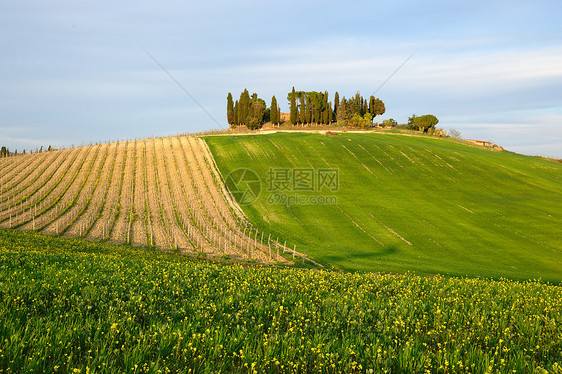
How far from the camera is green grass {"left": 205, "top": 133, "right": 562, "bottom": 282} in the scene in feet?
141

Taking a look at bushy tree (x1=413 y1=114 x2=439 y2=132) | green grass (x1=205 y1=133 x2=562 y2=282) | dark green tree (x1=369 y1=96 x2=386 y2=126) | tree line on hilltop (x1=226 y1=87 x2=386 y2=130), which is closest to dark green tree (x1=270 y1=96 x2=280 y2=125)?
tree line on hilltop (x1=226 y1=87 x2=386 y2=130)

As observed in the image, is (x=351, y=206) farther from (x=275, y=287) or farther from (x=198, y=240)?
(x=275, y=287)

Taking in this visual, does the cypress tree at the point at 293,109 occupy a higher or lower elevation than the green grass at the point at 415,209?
higher

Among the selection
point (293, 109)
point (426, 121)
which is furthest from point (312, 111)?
point (426, 121)

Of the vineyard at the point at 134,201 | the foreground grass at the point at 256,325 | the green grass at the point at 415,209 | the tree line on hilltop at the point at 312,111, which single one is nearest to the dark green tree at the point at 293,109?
the tree line on hilltop at the point at 312,111

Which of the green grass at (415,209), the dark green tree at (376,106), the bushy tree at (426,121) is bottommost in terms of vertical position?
the green grass at (415,209)

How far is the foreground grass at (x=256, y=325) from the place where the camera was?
7.21 meters

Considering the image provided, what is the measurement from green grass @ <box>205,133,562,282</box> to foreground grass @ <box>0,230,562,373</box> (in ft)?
79.4

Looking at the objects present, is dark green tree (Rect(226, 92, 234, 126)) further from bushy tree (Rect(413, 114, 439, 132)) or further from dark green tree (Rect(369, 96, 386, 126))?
bushy tree (Rect(413, 114, 439, 132))

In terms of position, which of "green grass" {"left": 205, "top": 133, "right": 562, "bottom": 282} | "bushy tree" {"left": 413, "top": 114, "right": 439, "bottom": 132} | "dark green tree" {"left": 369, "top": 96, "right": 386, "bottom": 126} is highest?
"dark green tree" {"left": 369, "top": 96, "right": 386, "bottom": 126}

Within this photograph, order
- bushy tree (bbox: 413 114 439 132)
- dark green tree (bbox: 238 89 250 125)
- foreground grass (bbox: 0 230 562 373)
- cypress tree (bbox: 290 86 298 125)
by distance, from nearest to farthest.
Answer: foreground grass (bbox: 0 230 562 373), cypress tree (bbox: 290 86 298 125), dark green tree (bbox: 238 89 250 125), bushy tree (bbox: 413 114 439 132)

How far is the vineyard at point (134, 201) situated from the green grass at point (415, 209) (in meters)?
5.97

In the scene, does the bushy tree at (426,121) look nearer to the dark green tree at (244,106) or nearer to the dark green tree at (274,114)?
the dark green tree at (274,114)

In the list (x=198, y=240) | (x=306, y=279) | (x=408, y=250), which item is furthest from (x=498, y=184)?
(x=306, y=279)
